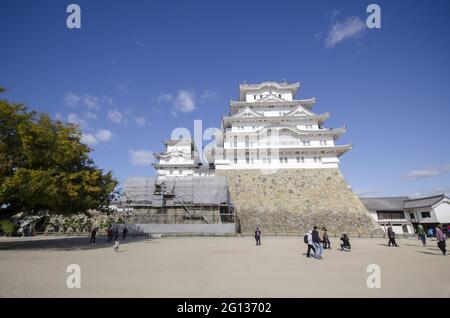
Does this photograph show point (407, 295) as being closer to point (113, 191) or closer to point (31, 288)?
point (31, 288)

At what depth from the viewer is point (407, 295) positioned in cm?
571

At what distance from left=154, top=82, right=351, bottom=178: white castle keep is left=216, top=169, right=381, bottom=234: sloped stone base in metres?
1.51

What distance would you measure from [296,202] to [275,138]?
10574 millimetres

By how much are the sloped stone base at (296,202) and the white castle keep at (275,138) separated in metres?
1.51

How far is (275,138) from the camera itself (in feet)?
119

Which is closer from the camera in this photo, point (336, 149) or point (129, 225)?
→ point (129, 225)

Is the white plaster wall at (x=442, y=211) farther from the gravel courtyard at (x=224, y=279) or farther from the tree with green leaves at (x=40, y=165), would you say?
the tree with green leaves at (x=40, y=165)

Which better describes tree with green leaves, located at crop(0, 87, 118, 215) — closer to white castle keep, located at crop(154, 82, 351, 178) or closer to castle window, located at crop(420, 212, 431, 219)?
white castle keep, located at crop(154, 82, 351, 178)

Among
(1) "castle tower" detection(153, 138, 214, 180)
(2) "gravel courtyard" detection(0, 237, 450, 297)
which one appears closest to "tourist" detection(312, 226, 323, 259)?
(2) "gravel courtyard" detection(0, 237, 450, 297)

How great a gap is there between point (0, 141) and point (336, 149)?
37299mm

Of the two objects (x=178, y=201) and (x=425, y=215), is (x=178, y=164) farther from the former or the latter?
(x=425, y=215)

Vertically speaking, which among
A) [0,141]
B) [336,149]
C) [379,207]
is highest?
[336,149]

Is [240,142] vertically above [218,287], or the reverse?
[240,142]
